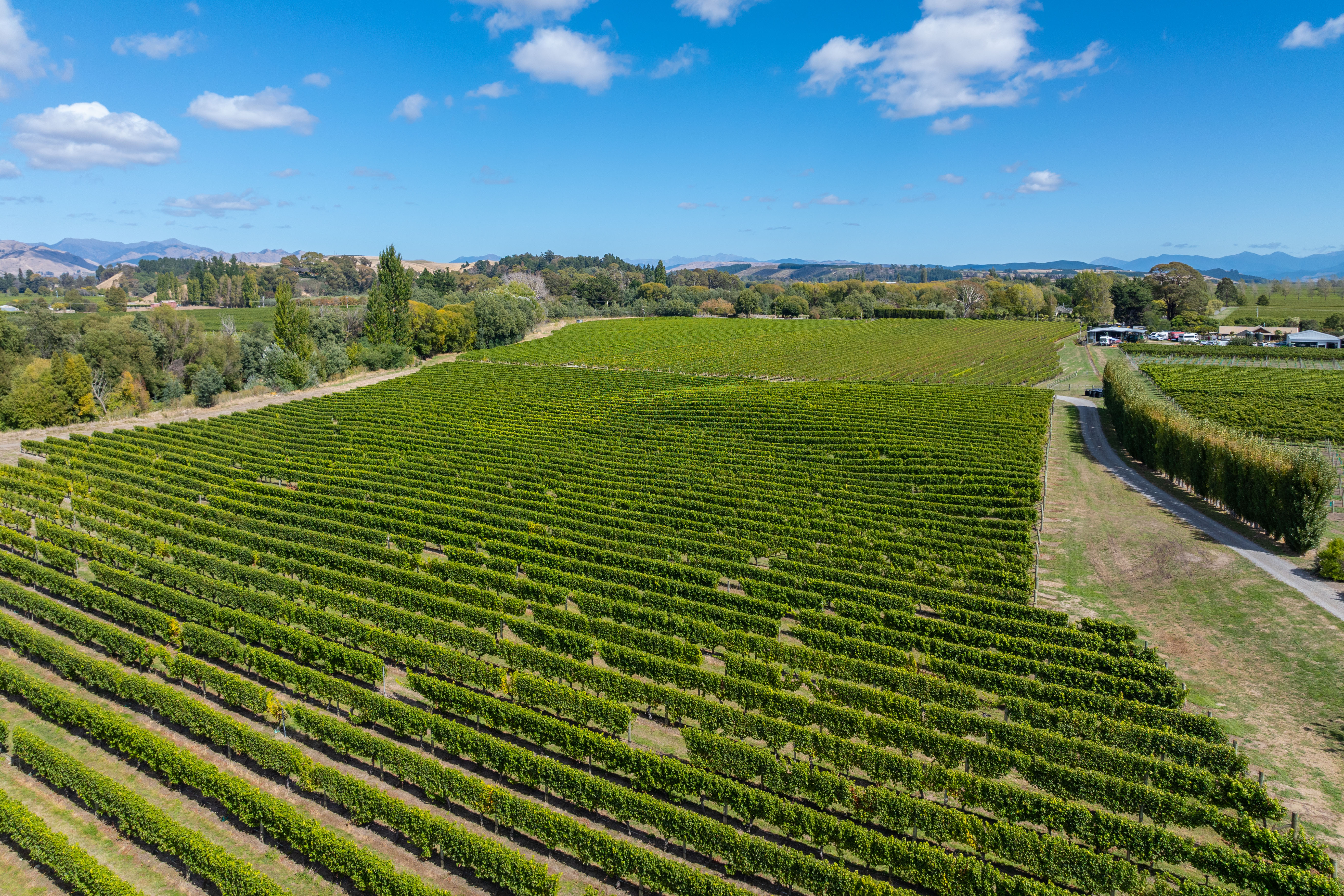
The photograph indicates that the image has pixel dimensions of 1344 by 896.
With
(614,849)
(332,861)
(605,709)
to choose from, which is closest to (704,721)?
(605,709)

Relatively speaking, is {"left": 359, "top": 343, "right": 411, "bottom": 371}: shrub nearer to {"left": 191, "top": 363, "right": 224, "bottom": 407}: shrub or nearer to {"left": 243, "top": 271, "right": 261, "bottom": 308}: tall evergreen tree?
{"left": 191, "top": 363, "right": 224, "bottom": 407}: shrub

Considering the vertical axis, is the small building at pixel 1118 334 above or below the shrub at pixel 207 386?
above

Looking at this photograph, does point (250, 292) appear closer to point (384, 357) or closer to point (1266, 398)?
point (384, 357)

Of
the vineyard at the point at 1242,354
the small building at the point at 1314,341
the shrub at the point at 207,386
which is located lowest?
the shrub at the point at 207,386

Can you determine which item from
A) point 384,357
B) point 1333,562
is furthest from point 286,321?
point 1333,562

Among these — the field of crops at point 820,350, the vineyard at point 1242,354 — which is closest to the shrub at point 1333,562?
the field of crops at point 820,350

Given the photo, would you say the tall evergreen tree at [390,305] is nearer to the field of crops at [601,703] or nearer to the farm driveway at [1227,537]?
the field of crops at [601,703]

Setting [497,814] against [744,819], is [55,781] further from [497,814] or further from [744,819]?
[744,819]
